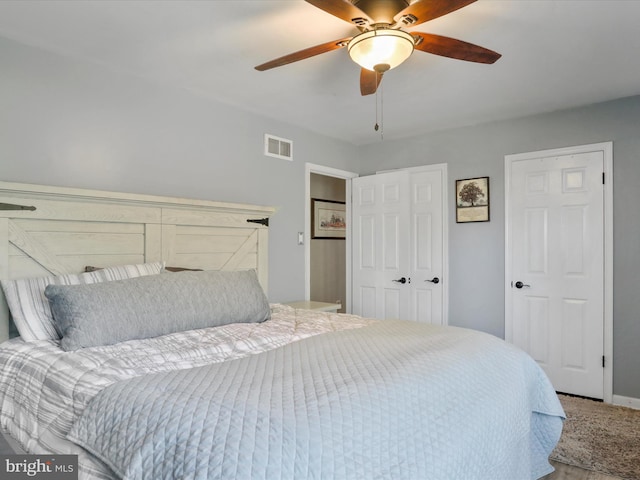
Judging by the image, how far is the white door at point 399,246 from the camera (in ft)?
13.5

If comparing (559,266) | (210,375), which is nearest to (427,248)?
(559,266)

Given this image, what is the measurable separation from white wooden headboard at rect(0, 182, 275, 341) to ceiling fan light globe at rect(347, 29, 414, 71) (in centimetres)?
161

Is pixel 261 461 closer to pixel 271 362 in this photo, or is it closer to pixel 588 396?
pixel 271 362

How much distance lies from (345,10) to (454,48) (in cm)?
59

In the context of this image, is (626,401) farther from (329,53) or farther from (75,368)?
(75,368)

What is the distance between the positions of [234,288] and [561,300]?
279cm

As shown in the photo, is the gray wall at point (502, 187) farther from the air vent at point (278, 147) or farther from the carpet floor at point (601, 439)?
the air vent at point (278, 147)

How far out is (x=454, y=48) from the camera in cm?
193

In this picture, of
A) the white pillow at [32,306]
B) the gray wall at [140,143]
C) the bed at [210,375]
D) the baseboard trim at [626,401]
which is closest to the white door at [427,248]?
the gray wall at [140,143]

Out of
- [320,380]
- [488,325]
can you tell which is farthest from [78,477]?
[488,325]

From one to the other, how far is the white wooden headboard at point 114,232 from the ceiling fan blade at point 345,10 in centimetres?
165

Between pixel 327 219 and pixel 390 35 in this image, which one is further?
pixel 327 219

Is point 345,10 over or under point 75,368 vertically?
over

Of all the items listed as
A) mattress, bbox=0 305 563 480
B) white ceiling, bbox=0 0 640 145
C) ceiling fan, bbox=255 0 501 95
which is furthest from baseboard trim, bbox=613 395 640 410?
ceiling fan, bbox=255 0 501 95
